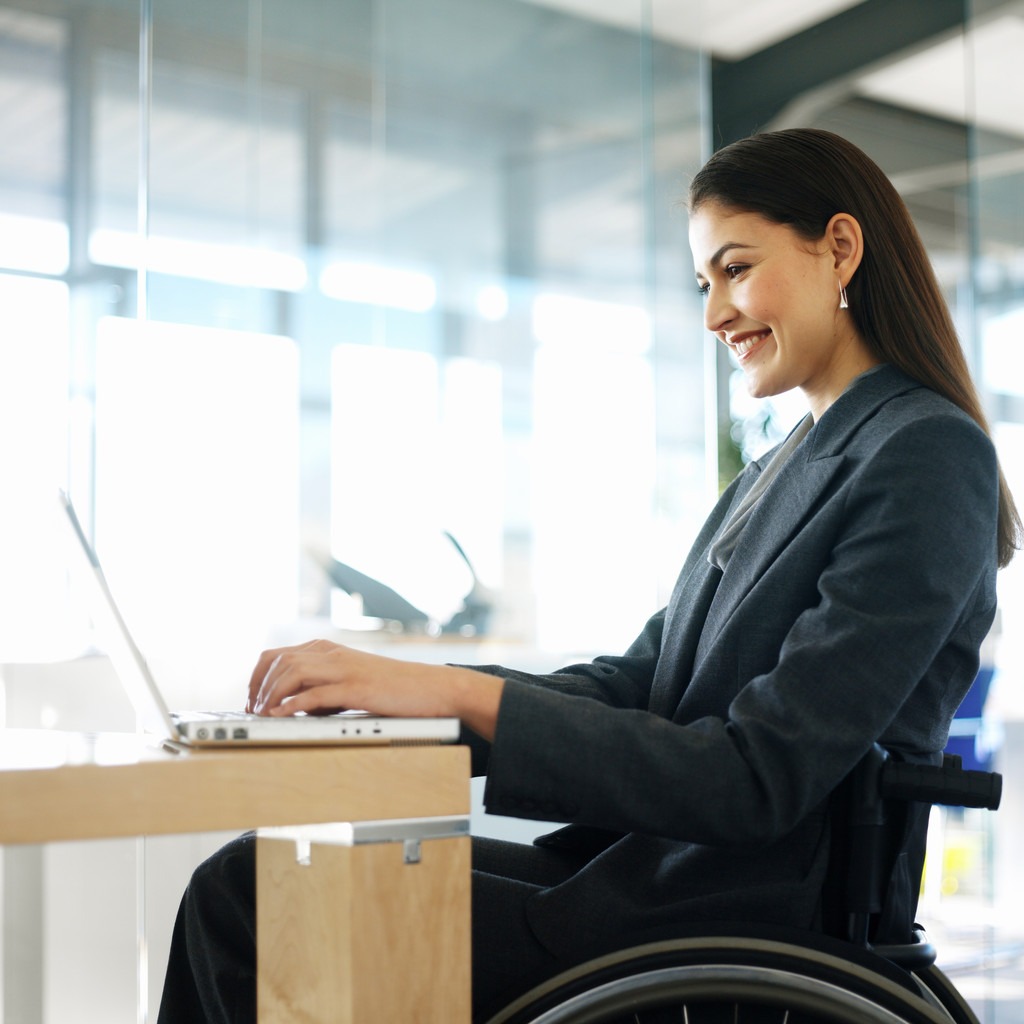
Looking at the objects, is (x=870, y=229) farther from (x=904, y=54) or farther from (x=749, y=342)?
(x=904, y=54)

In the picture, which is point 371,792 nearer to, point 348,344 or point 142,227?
point 142,227

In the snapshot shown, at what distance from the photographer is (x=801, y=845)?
3.26 ft

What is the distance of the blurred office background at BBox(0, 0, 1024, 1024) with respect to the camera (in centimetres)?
215

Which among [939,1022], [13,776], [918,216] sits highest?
[918,216]

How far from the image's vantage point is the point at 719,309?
4.25 ft

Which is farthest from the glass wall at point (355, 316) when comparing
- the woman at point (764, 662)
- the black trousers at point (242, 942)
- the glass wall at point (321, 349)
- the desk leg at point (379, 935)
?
the desk leg at point (379, 935)

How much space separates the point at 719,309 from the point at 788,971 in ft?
2.37

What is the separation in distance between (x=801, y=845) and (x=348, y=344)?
6.40 feet

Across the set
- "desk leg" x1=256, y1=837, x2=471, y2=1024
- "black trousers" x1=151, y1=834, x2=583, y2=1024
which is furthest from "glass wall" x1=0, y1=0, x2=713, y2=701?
"desk leg" x1=256, y1=837, x2=471, y2=1024

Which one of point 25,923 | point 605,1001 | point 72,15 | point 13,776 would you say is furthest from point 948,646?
point 72,15

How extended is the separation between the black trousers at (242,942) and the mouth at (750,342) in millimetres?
628

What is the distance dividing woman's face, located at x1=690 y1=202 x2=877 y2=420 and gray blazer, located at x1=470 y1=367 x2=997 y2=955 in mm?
88

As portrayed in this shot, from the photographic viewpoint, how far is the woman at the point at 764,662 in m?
0.89

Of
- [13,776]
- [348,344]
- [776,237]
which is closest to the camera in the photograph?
[13,776]
